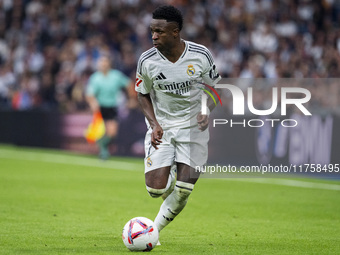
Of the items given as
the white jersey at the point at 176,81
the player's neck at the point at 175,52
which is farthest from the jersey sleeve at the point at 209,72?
the player's neck at the point at 175,52

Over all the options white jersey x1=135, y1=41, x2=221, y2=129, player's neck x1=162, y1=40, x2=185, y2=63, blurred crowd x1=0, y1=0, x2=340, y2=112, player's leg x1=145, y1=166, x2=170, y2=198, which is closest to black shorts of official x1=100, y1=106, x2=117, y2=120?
blurred crowd x1=0, y1=0, x2=340, y2=112

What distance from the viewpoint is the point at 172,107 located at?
24.3ft

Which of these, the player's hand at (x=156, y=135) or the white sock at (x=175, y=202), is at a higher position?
the player's hand at (x=156, y=135)

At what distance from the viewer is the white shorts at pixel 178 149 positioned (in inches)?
284

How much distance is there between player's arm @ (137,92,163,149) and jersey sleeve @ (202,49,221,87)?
62 centimetres

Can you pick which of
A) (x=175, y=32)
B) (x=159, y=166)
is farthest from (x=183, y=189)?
(x=175, y=32)

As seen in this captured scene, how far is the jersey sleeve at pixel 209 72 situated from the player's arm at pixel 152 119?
2.04ft

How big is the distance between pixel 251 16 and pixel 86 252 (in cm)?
1438

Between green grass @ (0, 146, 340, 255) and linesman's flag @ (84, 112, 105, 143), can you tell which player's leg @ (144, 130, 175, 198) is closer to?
green grass @ (0, 146, 340, 255)

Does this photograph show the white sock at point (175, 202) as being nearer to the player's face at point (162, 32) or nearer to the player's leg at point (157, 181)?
→ the player's leg at point (157, 181)

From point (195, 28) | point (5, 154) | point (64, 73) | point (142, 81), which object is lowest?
point (5, 154)

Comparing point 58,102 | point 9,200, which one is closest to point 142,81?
point 9,200

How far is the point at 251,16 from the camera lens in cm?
2012

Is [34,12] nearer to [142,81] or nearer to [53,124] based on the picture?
[53,124]
